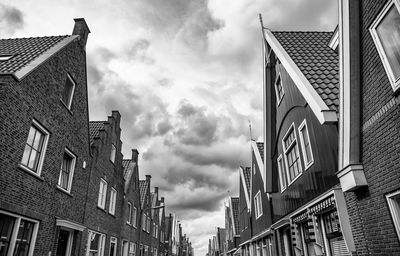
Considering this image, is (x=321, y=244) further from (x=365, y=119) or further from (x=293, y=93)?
(x=293, y=93)

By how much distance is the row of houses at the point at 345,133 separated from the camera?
18.4 ft

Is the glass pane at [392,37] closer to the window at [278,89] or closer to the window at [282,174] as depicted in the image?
the window at [278,89]

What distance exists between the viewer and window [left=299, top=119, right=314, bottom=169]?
925 cm

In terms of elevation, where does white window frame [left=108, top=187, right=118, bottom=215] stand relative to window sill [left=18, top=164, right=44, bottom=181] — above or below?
above

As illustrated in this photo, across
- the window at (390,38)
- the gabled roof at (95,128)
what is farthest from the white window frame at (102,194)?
the window at (390,38)

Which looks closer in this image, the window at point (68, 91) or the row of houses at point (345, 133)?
the row of houses at point (345, 133)

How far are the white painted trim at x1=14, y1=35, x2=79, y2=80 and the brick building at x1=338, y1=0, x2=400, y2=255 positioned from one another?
8.87 metres

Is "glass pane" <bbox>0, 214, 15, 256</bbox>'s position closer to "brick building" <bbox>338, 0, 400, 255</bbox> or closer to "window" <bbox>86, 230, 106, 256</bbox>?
"window" <bbox>86, 230, 106, 256</bbox>

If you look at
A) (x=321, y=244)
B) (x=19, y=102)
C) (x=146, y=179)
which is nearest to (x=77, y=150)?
(x=19, y=102)

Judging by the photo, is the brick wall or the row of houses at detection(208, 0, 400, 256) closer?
the brick wall

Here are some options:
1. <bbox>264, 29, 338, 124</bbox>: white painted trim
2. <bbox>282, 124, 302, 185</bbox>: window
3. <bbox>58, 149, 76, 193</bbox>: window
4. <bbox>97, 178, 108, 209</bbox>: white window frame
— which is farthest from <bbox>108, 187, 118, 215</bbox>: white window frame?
<bbox>264, 29, 338, 124</bbox>: white painted trim

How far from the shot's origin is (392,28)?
5750 millimetres

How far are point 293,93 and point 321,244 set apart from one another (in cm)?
520

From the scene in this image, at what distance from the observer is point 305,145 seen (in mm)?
9773
